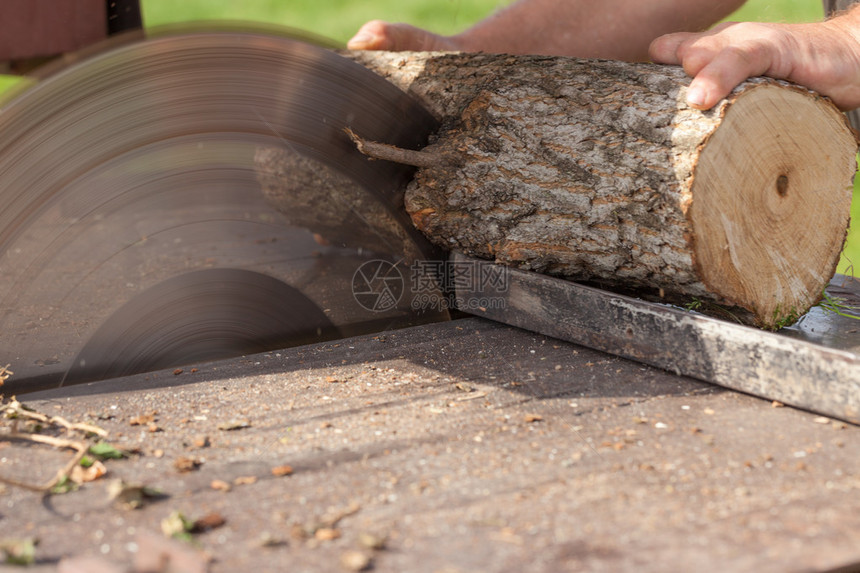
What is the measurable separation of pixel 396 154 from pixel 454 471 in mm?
1268

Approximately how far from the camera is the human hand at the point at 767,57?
2307mm

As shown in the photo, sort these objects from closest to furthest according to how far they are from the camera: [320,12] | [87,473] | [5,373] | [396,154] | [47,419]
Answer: [87,473] → [47,419] → [5,373] → [396,154] → [320,12]

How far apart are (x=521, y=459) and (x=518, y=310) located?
3.29 ft

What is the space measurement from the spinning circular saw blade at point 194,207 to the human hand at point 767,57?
94 centimetres

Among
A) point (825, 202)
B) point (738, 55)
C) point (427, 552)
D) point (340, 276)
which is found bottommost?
point (427, 552)

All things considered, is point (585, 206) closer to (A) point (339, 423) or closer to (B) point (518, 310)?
(B) point (518, 310)

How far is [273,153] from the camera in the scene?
2.63 m

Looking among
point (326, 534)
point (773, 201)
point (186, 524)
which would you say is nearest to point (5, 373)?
point (186, 524)

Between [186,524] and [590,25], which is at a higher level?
[590,25]

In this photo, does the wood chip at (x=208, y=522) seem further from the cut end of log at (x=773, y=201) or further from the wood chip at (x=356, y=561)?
the cut end of log at (x=773, y=201)

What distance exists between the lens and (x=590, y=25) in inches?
148

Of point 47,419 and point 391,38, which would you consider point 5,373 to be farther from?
point 391,38

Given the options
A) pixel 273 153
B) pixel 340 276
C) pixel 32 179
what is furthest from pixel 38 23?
pixel 340 276

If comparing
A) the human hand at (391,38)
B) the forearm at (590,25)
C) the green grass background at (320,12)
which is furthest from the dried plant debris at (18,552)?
the green grass background at (320,12)
